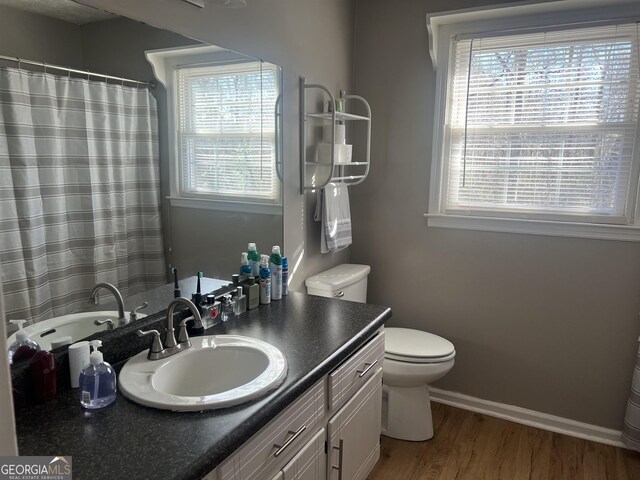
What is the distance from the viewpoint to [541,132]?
2.40m

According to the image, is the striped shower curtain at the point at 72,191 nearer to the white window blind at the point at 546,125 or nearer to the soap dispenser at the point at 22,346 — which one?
the soap dispenser at the point at 22,346

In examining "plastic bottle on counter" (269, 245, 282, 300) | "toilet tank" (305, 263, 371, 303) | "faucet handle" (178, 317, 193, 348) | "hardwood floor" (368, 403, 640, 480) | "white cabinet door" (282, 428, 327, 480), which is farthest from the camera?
"toilet tank" (305, 263, 371, 303)

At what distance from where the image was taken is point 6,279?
3.85 feet

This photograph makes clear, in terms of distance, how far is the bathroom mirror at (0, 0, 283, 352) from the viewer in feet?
3.88

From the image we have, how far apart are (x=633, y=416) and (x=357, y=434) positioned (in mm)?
1477

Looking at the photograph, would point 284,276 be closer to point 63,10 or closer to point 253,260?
point 253,260

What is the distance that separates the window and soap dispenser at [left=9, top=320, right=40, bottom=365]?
6.76 feet

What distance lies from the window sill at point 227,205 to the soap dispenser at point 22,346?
0.61 metres

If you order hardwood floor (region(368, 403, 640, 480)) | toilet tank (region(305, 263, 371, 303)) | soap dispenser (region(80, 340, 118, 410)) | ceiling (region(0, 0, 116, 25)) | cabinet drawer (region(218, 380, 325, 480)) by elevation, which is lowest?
hardwood floor (region(368, 403, 640, 480))

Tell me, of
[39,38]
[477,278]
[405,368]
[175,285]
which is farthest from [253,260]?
[477,278]

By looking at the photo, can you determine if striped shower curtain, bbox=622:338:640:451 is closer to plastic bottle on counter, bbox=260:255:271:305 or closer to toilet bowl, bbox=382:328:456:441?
toilet bowl, bbox=382:328:456:441

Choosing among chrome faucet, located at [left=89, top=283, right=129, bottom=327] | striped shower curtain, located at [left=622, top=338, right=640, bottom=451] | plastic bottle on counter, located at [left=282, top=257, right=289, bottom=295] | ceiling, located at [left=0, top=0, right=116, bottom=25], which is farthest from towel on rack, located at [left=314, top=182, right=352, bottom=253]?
striped shower curtain, located at [left=622, top=338, right=640, bottom=451]

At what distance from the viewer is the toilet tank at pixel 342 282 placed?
2.39 meters

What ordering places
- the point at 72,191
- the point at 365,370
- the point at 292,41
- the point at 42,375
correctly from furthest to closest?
the point at 292,41, the point at 365,370, the point at 72,191, the point at 42,375
